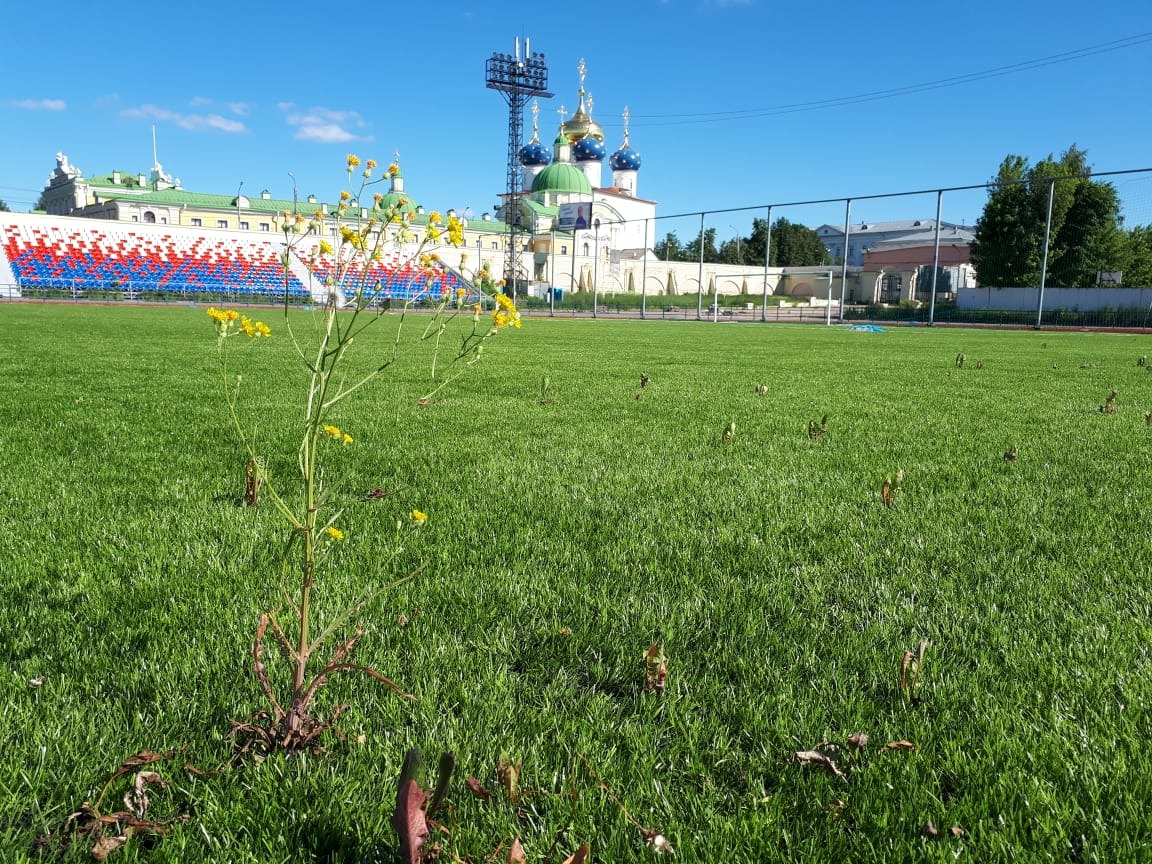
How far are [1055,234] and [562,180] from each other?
4267 centimetres

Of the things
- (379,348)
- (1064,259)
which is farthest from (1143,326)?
(379,348)

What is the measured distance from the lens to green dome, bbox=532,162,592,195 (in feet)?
226

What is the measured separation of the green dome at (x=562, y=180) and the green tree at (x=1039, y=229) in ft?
121

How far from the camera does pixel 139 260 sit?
43969 millimetres

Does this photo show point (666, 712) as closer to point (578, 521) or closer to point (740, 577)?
point (740, 577)

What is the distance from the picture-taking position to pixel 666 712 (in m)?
1.59

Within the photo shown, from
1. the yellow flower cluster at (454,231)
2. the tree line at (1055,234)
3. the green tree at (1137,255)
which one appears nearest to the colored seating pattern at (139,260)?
the tree line at (1055,234)

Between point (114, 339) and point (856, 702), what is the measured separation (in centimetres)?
1347

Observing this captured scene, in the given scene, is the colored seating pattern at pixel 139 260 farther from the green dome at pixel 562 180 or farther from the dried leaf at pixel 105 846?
the dried leaf at pixel 105 846

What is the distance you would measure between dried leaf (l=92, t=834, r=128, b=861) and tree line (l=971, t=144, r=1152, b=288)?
3959 centimetres

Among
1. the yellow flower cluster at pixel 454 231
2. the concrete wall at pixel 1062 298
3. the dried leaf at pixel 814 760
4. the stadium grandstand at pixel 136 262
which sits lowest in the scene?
the dried leaf at pixel 814 760

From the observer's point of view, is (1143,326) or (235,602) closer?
(235,602)

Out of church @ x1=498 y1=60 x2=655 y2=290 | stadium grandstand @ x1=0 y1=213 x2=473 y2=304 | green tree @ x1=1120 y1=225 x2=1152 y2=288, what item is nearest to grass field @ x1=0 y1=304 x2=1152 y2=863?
stadium grandstand @ x1=0 y1=213 x2=473 y2=304

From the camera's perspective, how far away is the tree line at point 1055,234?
36.1 metres
